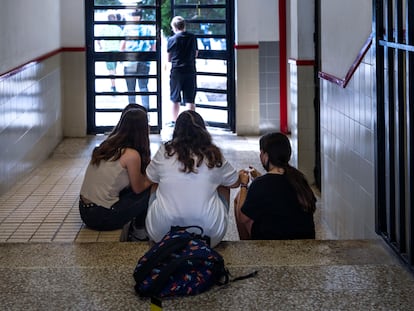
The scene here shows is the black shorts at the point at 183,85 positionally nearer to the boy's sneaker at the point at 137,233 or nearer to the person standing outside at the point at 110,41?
the person standing outside at the point at 110,41

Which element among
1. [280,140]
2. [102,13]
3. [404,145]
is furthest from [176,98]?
[404,145]

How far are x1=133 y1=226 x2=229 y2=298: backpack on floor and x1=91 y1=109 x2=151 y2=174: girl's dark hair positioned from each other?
1.68 metres

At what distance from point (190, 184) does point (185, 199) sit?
9 cm

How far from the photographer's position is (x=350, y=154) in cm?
548

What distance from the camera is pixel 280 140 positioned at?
450 cm

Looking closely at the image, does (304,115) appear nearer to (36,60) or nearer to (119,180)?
(36,60)

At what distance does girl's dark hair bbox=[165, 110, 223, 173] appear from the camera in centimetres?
428

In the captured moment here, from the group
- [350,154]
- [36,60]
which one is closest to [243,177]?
[350,154]

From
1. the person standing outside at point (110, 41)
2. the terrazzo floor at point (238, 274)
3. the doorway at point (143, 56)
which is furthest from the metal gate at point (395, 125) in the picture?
the person standing outside at point (110, 41)

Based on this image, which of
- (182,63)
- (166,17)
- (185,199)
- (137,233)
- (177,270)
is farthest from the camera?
(166,17)

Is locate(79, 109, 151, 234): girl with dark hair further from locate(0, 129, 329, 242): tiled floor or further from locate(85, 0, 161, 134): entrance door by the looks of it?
locate(85, 0, 161, 134): entrance door

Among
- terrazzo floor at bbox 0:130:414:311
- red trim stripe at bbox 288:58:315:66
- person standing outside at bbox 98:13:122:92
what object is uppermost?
person standing outside at bbox 98:13:122:92

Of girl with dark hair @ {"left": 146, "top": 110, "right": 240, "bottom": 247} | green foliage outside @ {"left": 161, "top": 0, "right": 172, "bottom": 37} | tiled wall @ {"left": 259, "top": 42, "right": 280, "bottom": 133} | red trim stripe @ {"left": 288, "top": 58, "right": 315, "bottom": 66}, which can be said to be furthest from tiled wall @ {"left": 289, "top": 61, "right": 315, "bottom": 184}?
green foliage outside @ {"left": 161, "top": 0, "right": 172, "bottom": 37}

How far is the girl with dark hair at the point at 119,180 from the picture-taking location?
5000 mm
